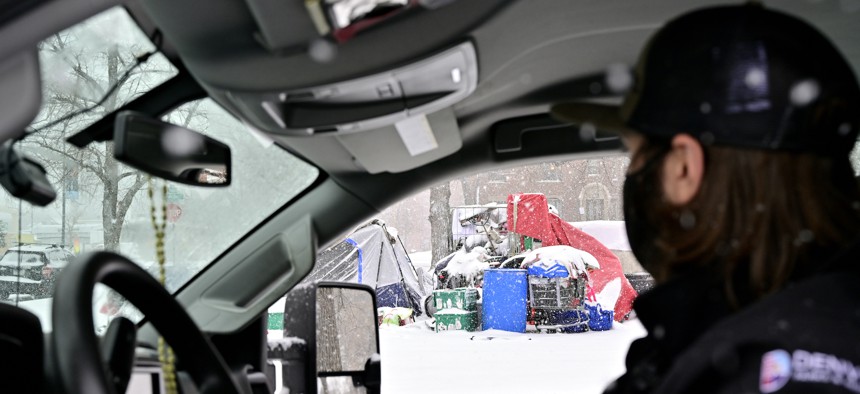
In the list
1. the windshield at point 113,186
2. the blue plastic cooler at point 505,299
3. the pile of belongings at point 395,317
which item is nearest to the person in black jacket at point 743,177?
the windshield at point 113,186

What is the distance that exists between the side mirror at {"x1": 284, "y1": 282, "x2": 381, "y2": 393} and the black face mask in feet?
5.36

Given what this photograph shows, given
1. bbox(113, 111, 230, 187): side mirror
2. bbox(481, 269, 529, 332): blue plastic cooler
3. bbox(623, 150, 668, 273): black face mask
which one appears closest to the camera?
bbox(623, 150, 668, 273): black face mask

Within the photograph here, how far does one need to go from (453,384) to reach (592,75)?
7006 millimetres

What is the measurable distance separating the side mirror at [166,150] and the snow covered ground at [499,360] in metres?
6.59

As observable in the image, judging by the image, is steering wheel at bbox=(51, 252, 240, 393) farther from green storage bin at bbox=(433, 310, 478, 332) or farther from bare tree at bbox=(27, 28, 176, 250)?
green storage bin at bbox=(433, 310, 478, 332)

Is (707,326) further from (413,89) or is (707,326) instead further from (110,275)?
(413,89)

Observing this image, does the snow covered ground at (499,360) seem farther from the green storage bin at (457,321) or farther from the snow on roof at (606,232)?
the snow on roof at (606,232)

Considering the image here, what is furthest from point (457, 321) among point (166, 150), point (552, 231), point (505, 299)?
point (166, 150)

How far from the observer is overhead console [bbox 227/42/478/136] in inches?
76.1

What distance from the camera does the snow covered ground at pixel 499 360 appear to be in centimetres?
891

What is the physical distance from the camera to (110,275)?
141 cm

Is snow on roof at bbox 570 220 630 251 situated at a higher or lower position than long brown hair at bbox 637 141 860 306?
higher

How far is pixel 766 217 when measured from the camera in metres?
1.04

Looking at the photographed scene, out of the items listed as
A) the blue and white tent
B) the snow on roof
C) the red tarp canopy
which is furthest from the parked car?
the snow on roof
